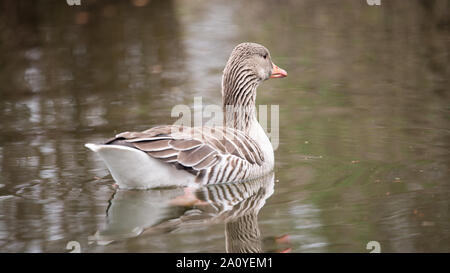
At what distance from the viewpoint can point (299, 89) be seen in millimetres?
12844

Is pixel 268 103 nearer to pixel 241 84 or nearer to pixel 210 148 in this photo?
pixel 241 84

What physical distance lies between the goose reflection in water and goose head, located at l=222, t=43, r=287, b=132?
3.01 ft

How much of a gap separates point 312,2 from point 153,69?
761 centimetres

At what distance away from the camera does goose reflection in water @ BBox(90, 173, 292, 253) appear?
714 cm

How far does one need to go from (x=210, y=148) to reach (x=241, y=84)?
1.21 meters

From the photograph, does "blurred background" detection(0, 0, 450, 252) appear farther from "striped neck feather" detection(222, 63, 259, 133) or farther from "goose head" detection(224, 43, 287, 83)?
"goose head" detection(224, 43, 287, 83)

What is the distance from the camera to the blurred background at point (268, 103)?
7.33m

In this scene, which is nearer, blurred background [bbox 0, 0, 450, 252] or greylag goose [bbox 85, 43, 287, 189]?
blurred background [bbox 0, 0, 450, 252]

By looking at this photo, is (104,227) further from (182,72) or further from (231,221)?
(182,72)

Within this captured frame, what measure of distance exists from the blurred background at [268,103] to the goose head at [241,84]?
820 mm

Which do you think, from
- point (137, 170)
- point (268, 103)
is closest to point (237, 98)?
point (137, 170)

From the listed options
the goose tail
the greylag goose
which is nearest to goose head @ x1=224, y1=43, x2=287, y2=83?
the greylag goose

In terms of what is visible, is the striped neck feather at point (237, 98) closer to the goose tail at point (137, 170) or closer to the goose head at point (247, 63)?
the goose head at point (247, 63)

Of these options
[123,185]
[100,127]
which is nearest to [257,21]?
[100,127]
